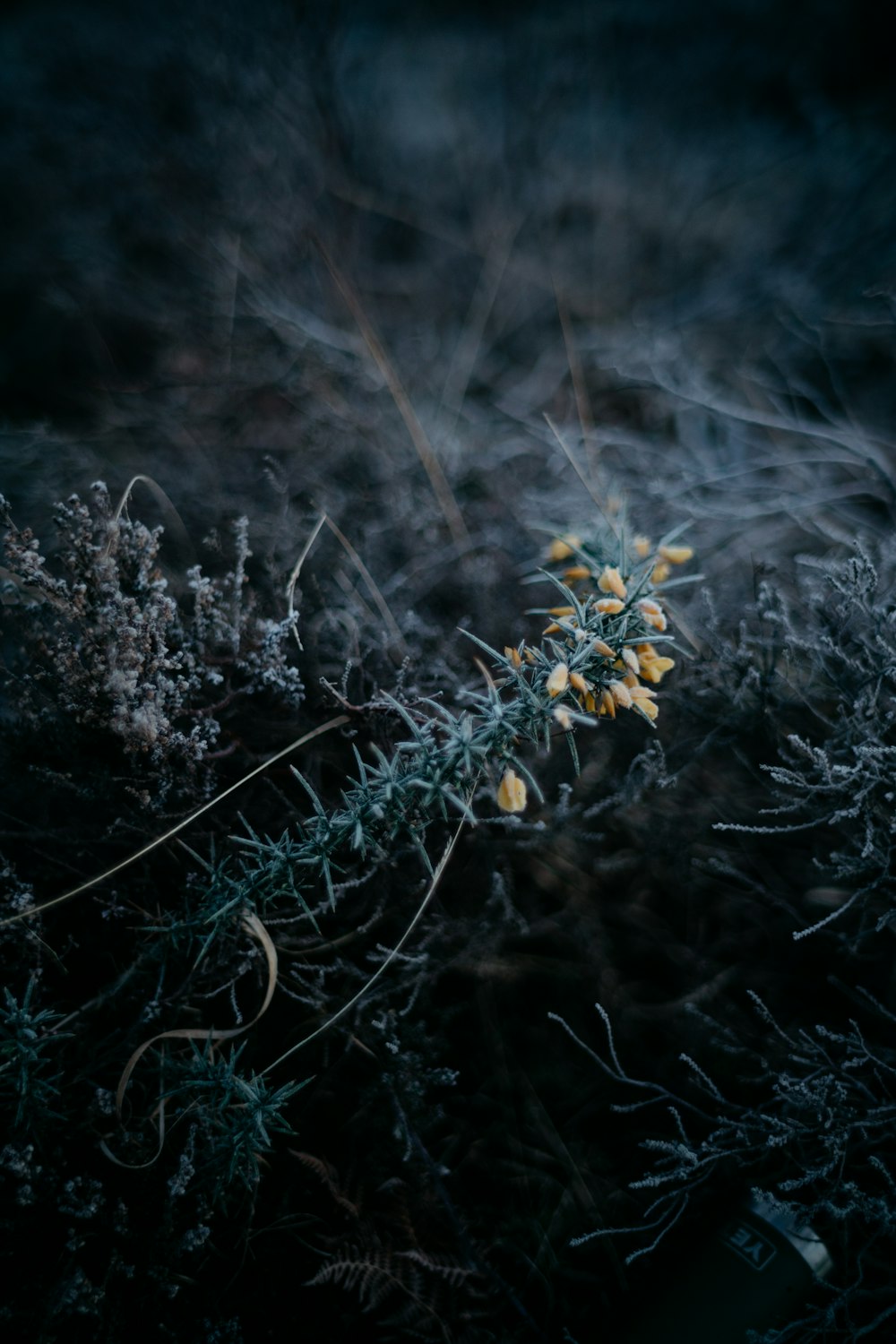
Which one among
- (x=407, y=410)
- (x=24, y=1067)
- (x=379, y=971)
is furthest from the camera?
(x=407, y=410)

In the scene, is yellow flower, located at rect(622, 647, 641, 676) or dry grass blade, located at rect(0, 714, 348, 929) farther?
dry grass blade, located at rect(0, 714, 348, 929)

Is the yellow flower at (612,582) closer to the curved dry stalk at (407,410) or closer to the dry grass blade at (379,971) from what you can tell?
the dry grass blade at (379,971)

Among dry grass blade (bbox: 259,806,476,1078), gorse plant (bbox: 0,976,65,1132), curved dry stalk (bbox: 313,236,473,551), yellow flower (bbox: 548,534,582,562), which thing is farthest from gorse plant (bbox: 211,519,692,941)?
curved dry stalk (bbox: 313,236,473,551)

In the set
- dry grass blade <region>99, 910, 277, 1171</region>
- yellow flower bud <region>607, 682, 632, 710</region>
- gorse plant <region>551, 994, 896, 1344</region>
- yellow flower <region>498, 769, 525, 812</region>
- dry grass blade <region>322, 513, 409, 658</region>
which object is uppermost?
yellow flower bud <region>607, 682, 632, 710</region>

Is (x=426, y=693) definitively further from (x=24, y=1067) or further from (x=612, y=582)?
(x=24, y=1067)

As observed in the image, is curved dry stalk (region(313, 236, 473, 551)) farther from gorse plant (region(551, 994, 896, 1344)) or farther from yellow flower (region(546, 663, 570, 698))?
gorse plant (region(551, 994, 896, 1344))

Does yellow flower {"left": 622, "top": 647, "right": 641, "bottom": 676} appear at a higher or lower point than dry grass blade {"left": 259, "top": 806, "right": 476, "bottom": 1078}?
higher

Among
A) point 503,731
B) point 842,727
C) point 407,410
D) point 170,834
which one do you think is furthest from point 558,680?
point 407,410

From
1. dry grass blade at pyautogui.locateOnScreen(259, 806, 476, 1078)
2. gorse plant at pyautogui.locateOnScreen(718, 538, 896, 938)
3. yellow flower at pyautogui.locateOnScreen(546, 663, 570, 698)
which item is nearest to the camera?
yellow flower at pyautogui.locateOnScreen(546, 663, 570, 698)

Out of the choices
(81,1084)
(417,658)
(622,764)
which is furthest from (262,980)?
(622,764)
